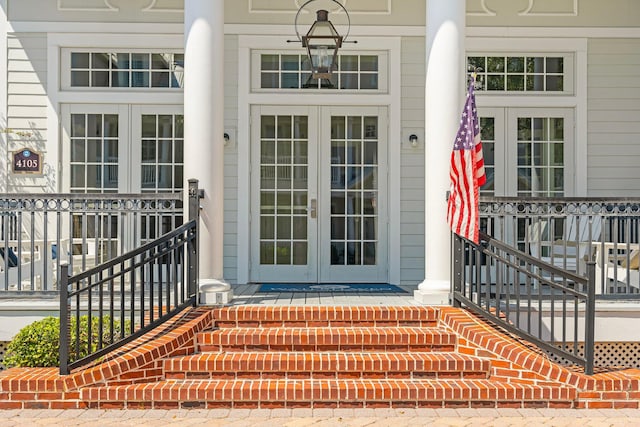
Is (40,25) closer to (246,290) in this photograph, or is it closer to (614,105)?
(246,290)

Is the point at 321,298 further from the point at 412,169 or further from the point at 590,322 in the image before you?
the point at 590,322

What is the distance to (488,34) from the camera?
7.29 meters

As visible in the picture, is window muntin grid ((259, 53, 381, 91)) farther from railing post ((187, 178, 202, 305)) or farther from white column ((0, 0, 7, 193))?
white column ((0, 0, 7, 193))

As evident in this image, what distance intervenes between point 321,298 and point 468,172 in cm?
192

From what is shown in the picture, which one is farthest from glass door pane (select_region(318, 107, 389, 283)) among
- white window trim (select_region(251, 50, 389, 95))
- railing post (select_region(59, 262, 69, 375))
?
railing post (select_region(59, 262, 69, 375))

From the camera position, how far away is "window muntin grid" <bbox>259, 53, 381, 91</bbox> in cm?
735

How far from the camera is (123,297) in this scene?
4438 millimetres

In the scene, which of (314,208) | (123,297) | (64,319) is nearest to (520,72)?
(314,208)

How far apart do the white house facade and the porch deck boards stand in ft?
3.65

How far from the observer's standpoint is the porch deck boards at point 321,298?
18.1ft

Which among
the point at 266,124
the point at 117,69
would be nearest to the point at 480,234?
the point at 266,124

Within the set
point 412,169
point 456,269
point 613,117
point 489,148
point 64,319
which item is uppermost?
point 613,117

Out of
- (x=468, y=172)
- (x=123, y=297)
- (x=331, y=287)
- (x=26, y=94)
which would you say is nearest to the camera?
(x=123, y=297)

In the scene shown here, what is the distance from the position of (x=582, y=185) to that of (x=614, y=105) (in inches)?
43.0
